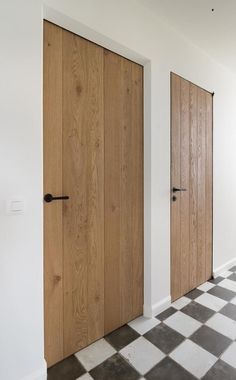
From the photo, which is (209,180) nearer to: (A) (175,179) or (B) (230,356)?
(A) (175,179)

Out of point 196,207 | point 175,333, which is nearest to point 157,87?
point 196,207

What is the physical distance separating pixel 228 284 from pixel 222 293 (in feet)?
0.79

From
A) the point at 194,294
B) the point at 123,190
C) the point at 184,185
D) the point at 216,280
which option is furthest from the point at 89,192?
the point at 216,280

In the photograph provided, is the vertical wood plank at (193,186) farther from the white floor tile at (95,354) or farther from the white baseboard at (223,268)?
the white floor tile at (95,354)

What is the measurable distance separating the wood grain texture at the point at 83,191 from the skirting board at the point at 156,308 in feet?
1.39

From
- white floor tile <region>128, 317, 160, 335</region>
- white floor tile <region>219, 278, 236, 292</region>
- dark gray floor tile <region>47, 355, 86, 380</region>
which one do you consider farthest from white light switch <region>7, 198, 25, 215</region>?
white floor tile <region>219, 278, 236, 292</region>

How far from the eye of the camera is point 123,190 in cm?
175

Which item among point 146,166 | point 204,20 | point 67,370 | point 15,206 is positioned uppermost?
point 204,20

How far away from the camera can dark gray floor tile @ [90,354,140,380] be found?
1.29 metres

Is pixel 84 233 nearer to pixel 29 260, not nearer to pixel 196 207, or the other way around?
pixel 29 260

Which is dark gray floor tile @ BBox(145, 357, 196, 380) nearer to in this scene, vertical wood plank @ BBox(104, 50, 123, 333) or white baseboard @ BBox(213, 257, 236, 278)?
vertical wood plank @ BBox(104, 50, 123, 333)

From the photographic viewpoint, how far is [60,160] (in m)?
1.41

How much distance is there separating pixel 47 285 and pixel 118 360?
0.65m

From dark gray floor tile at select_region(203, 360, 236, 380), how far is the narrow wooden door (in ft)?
2.41
